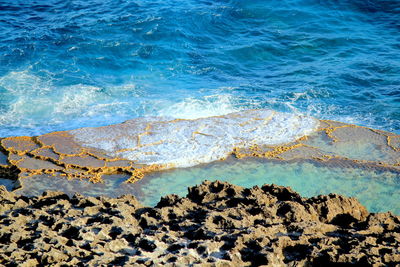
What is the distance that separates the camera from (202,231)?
341 cm

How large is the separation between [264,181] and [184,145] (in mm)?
1327

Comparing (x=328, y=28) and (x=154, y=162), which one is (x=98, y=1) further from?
(x=154, y=162)

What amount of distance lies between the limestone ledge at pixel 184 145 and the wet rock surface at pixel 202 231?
1.54 meters

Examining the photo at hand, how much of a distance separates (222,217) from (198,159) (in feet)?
8.31

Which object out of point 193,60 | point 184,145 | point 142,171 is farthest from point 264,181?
point 193,60

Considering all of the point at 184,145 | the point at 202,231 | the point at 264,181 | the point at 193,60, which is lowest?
the point at 264,181

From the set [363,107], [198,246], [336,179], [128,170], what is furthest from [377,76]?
[198,246]

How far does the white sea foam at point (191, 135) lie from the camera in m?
6.21

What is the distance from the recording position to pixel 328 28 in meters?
12.2

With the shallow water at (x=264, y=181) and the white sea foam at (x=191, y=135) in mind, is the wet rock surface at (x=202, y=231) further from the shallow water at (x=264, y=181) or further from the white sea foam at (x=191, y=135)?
the white sea foam at (x=191, y=135)

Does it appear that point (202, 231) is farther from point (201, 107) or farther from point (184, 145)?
point (201, 107)

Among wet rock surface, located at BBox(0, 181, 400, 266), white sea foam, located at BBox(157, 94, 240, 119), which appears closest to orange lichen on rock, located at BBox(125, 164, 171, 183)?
wet rock surface, located at BBox(0, 181, 400, 266)

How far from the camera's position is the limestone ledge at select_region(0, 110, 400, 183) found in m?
5.91

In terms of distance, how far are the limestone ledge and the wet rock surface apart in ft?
5.05
